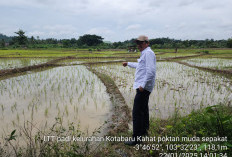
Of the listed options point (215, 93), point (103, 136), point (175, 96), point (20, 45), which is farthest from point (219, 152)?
point (20, 45)

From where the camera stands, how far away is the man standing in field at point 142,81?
77.7 inches

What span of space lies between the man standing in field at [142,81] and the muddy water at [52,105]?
919 mm

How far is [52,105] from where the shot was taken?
12.9 feet

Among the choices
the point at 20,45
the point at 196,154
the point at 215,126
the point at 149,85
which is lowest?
the point at 196,154

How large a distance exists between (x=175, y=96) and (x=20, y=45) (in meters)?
37.7

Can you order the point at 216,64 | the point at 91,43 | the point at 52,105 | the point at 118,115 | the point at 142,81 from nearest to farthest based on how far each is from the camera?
1. the point at 142,81
2. the point at 118,115
3. the point at 52,105
4. the point at 216,64
5. the point at 91,43

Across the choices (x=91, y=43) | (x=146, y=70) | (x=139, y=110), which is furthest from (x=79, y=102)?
(x=91, y=43)

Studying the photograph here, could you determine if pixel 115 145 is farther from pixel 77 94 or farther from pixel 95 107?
pixel 77 94

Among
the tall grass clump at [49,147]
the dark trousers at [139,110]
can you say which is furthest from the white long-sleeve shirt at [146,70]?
the tall grass clump at [49,147]

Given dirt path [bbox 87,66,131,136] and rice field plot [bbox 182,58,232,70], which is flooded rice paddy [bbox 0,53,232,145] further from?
rice field plot [bbox 182,58,232,70]

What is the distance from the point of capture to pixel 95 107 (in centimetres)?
390

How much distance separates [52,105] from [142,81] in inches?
114

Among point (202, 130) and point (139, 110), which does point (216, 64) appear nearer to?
point (202, 130)

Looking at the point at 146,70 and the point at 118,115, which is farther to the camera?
the point at 118,115
